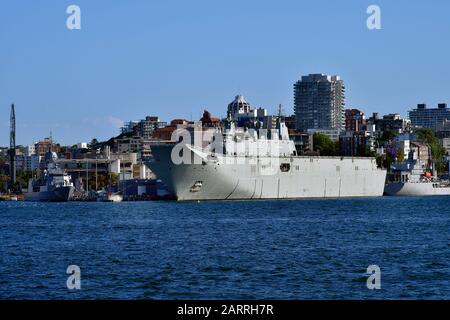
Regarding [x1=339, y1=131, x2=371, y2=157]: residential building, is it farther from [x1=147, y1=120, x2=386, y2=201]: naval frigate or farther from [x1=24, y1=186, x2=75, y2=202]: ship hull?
[x1=24, y1=186, x2=75, y2=202]: ship hull

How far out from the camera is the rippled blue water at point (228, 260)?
69.3 feet

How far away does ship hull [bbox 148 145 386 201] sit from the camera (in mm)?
86375

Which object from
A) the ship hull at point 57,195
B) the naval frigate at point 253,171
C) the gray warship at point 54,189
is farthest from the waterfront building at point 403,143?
the ship hull at point 57,195

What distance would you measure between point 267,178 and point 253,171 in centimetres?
243

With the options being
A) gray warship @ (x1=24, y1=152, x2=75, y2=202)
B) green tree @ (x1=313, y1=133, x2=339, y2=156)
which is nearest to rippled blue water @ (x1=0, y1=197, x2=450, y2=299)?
gray warship @ (x1=24, y1=152, x2=75, y2=202)

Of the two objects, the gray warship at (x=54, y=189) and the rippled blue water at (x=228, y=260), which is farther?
the gray warship at (x=54, y=189)

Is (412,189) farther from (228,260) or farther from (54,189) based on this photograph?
(228,260)

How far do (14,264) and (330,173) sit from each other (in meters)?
76.7

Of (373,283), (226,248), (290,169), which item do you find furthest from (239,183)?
(373,283)

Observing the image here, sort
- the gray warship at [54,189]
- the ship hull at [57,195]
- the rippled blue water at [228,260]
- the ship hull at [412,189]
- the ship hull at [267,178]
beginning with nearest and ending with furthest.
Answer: the rippled blue water at [228,260]
the ship hull at [267,178]
the ship hull at [57,195]
the gray warship at [54,189]
the ship hull at [412,189]

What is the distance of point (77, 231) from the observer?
45.1 meters

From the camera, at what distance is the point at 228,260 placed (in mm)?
28234

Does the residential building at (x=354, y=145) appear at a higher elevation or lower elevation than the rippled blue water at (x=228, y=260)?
higher

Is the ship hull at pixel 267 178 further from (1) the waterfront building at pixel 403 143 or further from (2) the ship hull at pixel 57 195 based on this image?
(1) the waterfront building at pixel 403 143
